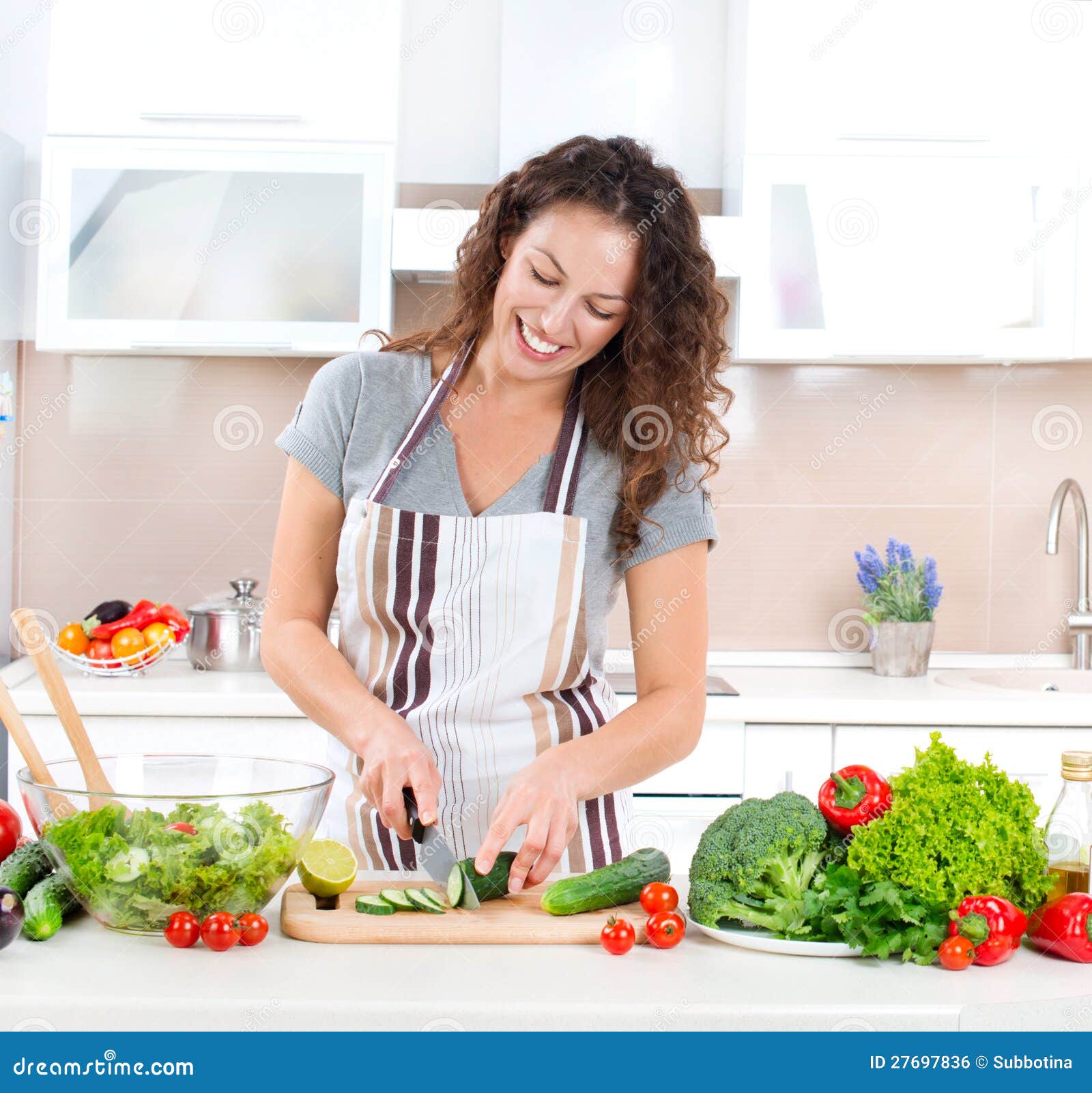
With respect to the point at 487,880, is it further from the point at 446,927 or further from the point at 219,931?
the point at 219,931

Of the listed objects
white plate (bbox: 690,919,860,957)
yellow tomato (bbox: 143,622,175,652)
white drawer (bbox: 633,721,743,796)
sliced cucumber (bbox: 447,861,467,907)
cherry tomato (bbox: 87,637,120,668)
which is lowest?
white drawer (bbox: 633,721,743,796)

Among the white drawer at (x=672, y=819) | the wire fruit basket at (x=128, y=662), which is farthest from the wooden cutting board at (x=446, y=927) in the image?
the wire fruit basket at (x=128, y=662)

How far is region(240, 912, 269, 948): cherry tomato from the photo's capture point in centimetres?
104

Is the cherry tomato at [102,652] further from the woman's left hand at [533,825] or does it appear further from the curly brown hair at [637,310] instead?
the woman's left hand at [533,825]

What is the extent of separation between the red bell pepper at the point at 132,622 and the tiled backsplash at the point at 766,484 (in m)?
0.34

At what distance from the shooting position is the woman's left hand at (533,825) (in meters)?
1.09

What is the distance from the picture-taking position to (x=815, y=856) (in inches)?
42.2

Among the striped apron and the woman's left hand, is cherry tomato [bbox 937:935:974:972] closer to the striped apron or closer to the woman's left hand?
the woman's left hand

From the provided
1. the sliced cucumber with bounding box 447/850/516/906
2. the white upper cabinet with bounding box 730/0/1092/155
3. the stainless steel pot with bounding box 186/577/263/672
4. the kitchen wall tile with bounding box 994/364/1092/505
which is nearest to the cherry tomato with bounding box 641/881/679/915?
the sliced cucumber with bounding box 447/850/516/906

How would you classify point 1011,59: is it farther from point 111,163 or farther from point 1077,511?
point 111,163

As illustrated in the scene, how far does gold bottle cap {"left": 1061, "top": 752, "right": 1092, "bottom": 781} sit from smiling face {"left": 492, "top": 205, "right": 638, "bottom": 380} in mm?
679

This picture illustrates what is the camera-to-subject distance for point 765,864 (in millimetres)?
1061
